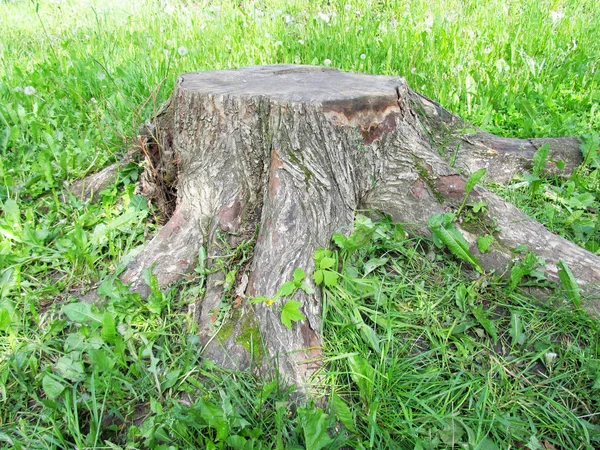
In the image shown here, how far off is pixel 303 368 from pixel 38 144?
8.28ft

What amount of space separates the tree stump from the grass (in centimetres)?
16

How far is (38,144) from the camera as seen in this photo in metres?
3.13

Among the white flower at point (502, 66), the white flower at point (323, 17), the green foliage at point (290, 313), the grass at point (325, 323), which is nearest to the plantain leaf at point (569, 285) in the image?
the grass at point (325, 323)

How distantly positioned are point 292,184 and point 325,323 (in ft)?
2.04

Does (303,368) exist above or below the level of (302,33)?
below

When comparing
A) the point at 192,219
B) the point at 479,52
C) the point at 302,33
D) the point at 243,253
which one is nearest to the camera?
the point at 243,253

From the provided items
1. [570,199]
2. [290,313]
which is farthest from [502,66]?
[290,313]

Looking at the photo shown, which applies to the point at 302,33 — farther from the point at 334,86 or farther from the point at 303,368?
the point at 303,368

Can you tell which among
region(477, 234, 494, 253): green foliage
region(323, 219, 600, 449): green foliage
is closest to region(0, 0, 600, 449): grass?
region(323, 219, 600, 449): green foliage

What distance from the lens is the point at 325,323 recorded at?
1.86 metres

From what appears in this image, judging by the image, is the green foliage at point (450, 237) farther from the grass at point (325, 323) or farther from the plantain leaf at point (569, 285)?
the plantain leaf at point (569, 285)

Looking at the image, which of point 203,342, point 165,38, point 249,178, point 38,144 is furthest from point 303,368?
point 165,38

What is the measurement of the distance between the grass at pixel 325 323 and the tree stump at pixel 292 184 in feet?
0.52

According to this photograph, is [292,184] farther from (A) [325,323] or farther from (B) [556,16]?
(B) [556,16]
